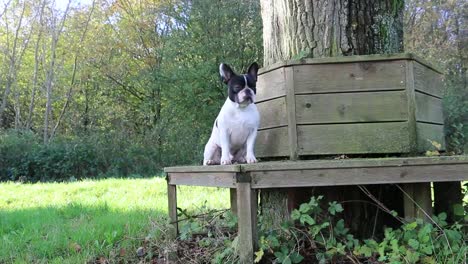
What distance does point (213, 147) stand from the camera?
3686 mm

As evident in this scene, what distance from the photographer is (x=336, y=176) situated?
8.63 ft

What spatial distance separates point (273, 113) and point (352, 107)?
55cm

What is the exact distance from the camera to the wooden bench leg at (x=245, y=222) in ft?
8.81

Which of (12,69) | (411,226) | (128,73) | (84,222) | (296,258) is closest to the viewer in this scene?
(411,226)

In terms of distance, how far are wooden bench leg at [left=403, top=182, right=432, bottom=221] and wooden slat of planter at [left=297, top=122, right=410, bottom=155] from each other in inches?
12.3

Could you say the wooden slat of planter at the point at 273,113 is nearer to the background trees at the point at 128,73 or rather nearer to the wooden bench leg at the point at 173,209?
the wooden bench leg at the point at 173,209

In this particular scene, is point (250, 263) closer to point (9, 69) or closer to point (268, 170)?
point (268, 170)

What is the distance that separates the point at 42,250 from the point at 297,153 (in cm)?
231

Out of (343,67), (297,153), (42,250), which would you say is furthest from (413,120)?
(42,250)

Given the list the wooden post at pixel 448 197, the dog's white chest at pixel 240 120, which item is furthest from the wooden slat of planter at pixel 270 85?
the wooden post at pixel 448 197

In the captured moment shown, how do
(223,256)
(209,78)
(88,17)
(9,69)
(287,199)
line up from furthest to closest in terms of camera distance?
1. (88,17)
2. (9,69)
3. (209,78)
4. (287,199)
5. (223,256)

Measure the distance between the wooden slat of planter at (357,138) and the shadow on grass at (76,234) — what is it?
1.54 metres

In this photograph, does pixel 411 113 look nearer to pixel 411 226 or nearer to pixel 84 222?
pixel 411 226

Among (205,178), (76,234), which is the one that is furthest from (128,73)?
(205,178)
